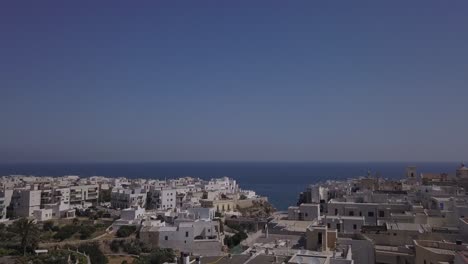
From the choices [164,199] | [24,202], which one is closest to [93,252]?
[164,199]

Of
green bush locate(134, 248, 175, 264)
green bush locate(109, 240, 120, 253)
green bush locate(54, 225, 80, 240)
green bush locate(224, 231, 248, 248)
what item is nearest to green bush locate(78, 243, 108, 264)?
green bush locate(109, 240, 120, 253)

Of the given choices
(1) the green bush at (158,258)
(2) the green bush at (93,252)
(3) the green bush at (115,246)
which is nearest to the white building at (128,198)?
(3) the green bush at (115,246)

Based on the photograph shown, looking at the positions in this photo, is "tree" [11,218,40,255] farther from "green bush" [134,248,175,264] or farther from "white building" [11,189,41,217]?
"white building" [11,189,41,217]

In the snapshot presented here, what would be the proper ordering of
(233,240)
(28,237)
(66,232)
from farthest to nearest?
(66,232), (233,240), (28,237)

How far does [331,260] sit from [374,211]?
1464 cm

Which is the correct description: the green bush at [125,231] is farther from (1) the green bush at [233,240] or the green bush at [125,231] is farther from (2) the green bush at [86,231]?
(1) the green bush at [233,240]

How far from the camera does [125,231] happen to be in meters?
39.3

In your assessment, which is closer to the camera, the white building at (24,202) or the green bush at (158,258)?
the green bush at (158,258)

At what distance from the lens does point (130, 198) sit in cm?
5775

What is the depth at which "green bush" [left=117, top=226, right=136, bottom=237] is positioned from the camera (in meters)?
39.1

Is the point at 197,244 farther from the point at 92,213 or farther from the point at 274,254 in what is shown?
the point at 92,213

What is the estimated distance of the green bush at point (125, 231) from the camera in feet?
128

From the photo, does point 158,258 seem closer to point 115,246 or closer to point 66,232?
point 115,246

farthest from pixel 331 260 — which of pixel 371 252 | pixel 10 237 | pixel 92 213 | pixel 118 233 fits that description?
pixel 92 213
